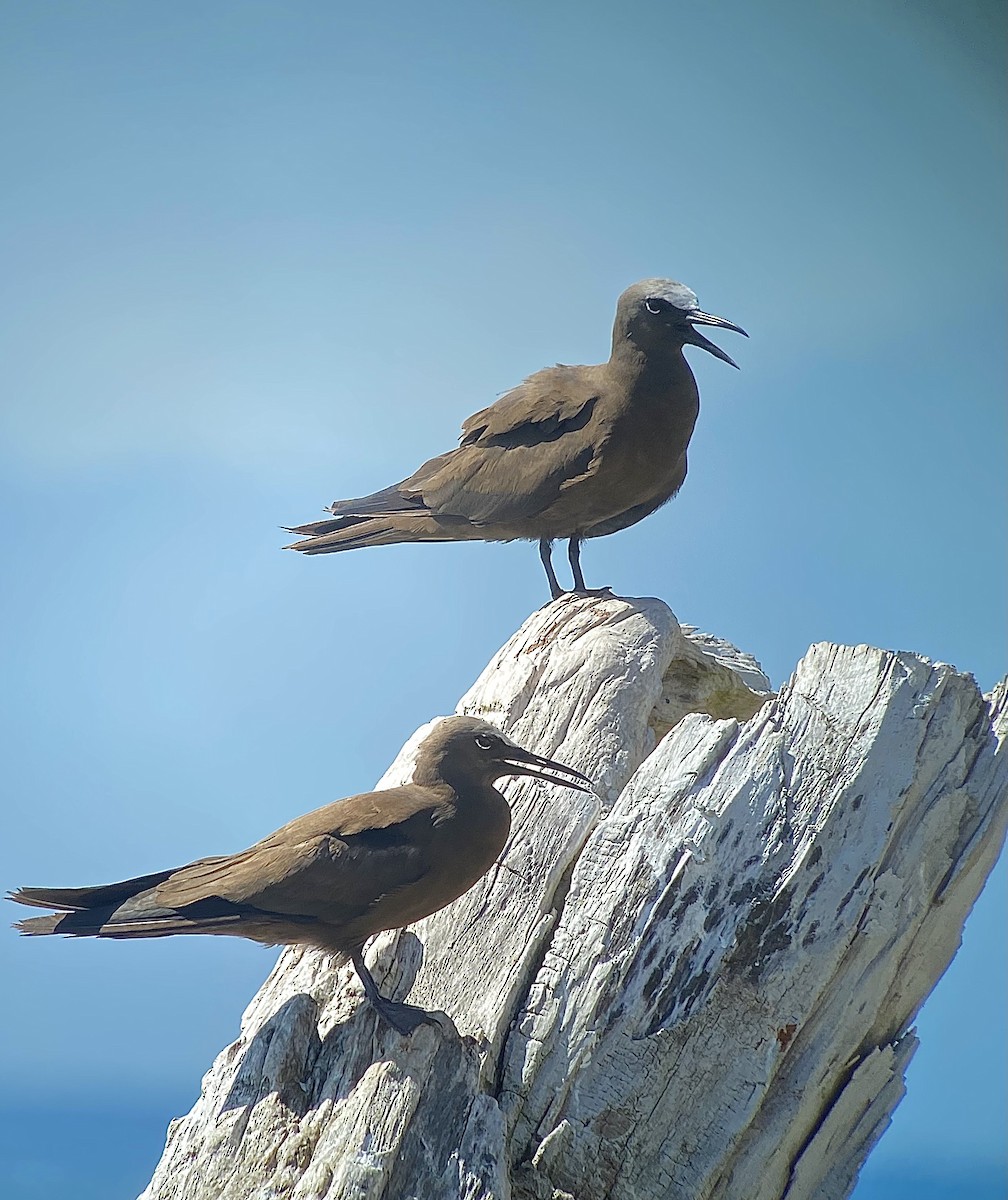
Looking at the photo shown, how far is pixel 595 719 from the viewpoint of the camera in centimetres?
523

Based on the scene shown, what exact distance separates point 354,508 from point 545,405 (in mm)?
1074

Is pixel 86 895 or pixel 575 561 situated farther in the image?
pixel 575 561

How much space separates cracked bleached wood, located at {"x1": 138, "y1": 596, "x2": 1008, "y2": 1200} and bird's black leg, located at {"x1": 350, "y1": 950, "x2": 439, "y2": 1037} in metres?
0.05

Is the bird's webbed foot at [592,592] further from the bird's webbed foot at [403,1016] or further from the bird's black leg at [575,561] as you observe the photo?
the bird's webbed foot at [403,1016]

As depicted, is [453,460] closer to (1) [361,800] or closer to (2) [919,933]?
(1) [361,800]

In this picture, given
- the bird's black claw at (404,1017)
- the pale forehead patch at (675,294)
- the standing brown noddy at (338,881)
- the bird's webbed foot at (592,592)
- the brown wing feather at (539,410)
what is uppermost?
the pale forehead patch at (675,294)

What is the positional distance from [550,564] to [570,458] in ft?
1.99

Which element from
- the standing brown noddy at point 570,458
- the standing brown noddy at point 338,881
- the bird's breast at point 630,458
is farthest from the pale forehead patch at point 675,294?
the standing brown noddy at point 338,881

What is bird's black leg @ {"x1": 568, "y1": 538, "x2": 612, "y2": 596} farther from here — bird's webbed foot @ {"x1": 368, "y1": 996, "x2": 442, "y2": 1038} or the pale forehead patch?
bird's webbed foot @ {"x1": 368, "y1": 996, "x2": 442, "y2": 1038}

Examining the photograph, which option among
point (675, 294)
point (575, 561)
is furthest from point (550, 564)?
point (675, 294)

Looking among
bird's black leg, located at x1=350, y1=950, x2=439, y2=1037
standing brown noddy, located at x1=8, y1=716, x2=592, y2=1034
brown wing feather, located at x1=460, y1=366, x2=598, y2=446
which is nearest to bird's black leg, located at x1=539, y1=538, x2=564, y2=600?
brown wing feather, located at x1=460, y1=366, x2=598, y2=446

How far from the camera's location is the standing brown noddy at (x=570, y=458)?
221 inches

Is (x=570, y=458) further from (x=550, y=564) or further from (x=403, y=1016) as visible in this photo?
(x=403, y=1016)

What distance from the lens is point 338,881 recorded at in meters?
3.94
